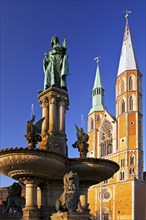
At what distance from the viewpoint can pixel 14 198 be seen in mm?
14781

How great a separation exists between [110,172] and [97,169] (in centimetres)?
94

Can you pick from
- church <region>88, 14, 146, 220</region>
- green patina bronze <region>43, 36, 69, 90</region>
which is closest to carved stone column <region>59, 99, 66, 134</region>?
green patina bronze <region>43, 36, 69, 90</region>

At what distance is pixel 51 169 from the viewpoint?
14172 millimetres

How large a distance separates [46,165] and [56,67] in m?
6.15

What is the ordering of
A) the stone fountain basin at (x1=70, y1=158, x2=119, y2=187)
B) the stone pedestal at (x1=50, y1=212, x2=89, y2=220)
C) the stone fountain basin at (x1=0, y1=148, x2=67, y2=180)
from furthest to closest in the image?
the stone fountain basin at (x1=70, y1=158, x2=119, y2=187), the stone fountain basin at (x1=0, y1=148, x2=67, y2=180), the stone pedestal at (x1=50, y1=212, x2=89, y2=220)

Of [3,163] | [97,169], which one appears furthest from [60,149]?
[3,163]

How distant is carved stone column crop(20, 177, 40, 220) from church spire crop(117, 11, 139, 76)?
63.2 meters

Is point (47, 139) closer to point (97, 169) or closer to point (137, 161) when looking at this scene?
point (97, 169)

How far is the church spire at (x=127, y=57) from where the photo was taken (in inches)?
2987

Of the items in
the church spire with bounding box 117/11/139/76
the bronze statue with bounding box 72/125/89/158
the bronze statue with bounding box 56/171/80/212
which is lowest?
the bronze statue with bounding box 56/171/80/212

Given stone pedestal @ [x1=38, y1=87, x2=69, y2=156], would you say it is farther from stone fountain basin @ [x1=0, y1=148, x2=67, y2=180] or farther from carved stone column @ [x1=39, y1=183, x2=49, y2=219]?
stone fountain basin @ [x1=0, y1=148, x2=67, y2=180]

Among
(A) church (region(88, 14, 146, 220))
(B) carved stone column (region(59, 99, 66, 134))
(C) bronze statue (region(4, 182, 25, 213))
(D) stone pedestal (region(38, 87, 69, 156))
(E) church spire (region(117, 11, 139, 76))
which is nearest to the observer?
(C) bronze statue (region(4, 182, 25, 213))

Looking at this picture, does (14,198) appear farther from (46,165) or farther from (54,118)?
(54,118)

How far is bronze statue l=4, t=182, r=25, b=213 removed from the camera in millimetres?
14641
